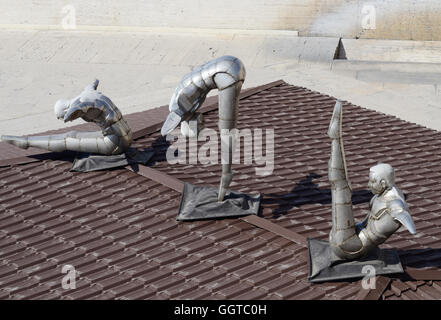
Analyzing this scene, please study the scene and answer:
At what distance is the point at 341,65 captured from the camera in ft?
103

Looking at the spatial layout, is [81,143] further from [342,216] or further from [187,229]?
[342,216]

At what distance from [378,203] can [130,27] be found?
24.3 meters

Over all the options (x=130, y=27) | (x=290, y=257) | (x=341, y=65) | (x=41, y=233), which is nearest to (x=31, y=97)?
(x=130, y=27)

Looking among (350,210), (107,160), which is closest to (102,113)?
(107,160)

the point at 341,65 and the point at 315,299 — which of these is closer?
the point at 315,299

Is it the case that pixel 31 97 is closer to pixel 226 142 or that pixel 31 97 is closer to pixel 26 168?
pixel 26 168

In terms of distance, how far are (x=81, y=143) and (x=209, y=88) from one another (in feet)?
12.3

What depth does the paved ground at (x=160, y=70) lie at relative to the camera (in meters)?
28.1

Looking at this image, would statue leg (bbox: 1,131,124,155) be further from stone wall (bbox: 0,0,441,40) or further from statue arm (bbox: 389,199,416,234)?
stone wall (bbox: 0,0,441,40)

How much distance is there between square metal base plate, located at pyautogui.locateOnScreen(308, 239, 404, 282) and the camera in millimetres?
12500

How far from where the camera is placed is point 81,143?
1623 cm

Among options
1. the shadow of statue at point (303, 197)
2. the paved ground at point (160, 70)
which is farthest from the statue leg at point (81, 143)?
the paved ground at point (160, 70)

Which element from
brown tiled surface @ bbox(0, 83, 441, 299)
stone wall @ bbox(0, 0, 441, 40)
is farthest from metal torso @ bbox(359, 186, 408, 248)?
stone wall @ bbox(0, 0, 441, 40)
